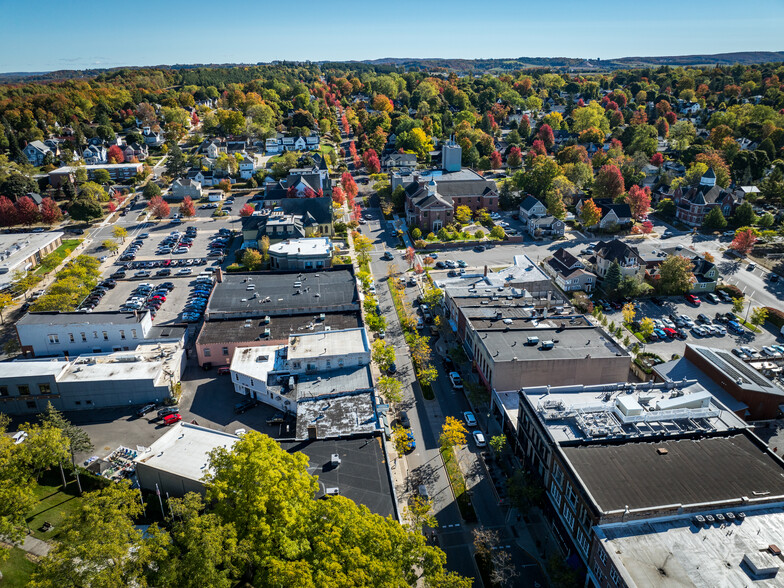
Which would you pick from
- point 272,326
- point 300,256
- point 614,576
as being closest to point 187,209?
point 300,256

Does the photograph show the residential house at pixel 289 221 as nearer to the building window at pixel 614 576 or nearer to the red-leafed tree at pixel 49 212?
the red-leafed tree at pixel 49 212

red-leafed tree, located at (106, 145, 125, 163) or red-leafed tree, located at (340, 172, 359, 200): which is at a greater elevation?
red-leafed tree, located at (106, 145, 125, 163)

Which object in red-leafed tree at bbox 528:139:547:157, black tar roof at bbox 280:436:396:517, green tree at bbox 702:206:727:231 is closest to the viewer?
black tar roof at bbox 280:436:396:517

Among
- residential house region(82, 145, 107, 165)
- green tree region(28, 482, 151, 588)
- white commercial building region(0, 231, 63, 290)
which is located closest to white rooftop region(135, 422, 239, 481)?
green tree region(28, 482, 151, 588)

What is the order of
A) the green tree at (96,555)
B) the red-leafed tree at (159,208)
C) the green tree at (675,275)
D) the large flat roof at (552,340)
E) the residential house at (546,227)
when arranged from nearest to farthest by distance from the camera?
the green tree at (96,555), the large flat roof at (552,340), the green tree at (675,275), the residential house at (546,227), the red-leafed tree at (159,208)

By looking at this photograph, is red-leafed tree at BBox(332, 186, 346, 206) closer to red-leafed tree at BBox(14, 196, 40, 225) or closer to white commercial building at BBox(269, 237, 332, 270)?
white commercial building at BBox(269, 237, 332, 270)

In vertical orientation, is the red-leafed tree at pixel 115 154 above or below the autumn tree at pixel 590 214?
above

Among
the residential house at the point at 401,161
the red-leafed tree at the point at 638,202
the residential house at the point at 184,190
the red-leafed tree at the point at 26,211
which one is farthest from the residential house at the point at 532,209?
the red-leafed tree at the point at 26,211
